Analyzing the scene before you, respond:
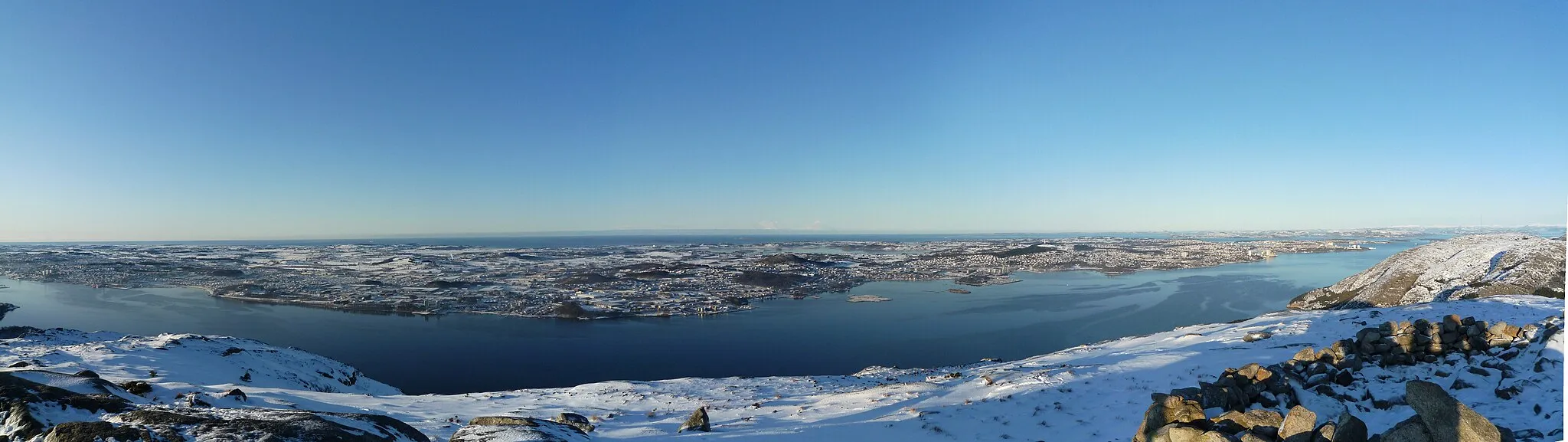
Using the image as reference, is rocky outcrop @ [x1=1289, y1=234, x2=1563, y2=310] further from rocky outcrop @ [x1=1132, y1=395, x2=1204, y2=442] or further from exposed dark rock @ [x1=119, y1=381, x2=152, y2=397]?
exposed dark rock @ [x1=119, y1=381, x2=152, y2=397]

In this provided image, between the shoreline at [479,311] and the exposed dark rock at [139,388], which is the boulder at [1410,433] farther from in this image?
the shoreline at [479,311]

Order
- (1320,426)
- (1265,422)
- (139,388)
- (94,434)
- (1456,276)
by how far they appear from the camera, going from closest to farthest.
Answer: (94,434) < (1320,426) < (1265,422) < (139,388) < (1456,276)

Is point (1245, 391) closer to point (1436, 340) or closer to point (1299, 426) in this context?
point (1299, 426)

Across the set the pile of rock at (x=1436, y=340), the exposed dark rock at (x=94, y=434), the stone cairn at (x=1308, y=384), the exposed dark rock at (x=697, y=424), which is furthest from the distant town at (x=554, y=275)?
the pile of rock at (x=1436, y=340)

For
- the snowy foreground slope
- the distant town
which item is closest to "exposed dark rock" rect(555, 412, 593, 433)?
the snowy foreground slope

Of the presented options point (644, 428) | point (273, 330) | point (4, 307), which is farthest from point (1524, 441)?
point (4, 307)

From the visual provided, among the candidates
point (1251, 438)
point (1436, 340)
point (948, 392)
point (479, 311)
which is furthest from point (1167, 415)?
point (479, 311)

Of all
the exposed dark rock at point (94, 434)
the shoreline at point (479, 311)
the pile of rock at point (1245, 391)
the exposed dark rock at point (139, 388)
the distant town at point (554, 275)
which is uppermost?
the exposed dark rock at point (94, 434)

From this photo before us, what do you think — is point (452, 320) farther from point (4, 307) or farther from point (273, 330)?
point (4, 307)
